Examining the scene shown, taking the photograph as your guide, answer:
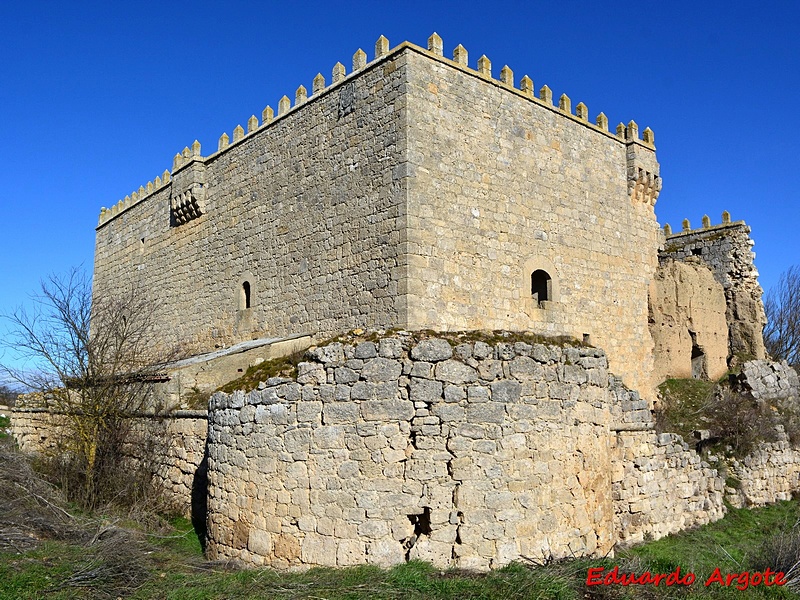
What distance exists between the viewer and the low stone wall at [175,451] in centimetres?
967

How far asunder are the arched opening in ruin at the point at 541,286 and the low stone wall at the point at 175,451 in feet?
24.0

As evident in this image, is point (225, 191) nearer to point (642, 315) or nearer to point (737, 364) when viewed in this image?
point (642, 315)

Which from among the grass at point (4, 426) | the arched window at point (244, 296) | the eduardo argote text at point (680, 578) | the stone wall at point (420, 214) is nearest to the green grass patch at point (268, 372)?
the eduardo argote text at point (680, 578)

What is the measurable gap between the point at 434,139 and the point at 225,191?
6561 mm

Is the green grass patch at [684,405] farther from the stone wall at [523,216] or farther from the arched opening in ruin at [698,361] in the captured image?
the stone wall at [523,216]

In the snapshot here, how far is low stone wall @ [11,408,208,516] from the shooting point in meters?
9.67

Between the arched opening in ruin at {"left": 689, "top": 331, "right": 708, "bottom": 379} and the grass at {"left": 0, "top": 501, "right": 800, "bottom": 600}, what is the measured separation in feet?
36.0

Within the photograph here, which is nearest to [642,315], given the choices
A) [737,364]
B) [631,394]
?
[737,364]

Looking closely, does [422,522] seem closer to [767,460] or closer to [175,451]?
[175,451]

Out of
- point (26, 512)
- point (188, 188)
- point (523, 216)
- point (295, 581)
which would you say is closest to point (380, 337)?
point (295, 581)

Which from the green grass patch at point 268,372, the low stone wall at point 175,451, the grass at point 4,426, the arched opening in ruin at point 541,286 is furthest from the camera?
the grass at point 4,426

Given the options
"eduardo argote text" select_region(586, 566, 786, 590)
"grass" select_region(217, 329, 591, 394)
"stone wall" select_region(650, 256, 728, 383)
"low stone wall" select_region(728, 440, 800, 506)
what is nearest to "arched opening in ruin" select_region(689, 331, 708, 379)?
"stone wall" select_region(650, 256, 728, 383)

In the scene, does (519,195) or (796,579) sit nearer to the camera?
(796,579)

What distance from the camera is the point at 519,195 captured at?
13727mm
